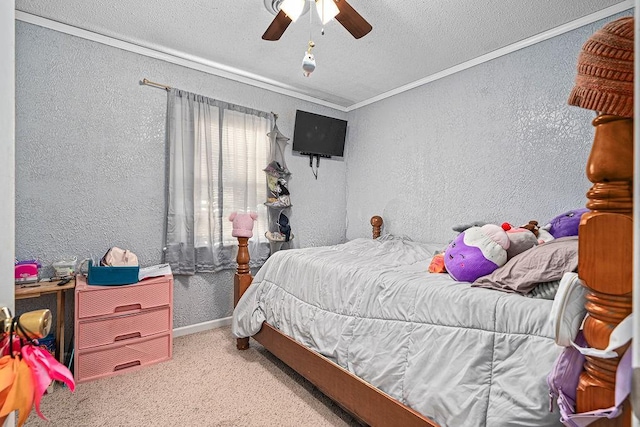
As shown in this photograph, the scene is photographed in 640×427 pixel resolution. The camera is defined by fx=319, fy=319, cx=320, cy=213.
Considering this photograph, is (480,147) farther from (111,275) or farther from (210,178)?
(111,275)

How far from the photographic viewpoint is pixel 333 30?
7.92ft

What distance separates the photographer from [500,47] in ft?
8.69

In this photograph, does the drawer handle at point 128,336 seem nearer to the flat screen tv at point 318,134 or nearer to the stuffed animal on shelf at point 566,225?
the flat screen tv at point 318,134

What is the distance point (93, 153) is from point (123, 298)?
1.16 meters

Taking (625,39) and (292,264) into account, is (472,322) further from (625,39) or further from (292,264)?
(292,264)

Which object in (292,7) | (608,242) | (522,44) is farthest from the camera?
(522,44)

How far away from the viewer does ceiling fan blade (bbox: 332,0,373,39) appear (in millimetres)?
1728

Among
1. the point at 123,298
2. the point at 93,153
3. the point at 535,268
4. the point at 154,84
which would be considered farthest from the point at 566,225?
the point at 93,153

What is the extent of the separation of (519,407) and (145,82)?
10.5 feet

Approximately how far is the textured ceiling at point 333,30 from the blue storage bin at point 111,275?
178 cm

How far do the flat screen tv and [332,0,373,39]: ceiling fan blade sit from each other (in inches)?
67.1

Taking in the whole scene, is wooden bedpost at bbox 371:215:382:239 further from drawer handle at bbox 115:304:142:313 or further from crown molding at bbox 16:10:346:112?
drawer handle at bbox 115:304:142:313

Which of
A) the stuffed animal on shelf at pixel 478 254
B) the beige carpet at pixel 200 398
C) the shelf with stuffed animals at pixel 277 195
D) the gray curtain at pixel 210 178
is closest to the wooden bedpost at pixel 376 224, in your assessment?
the shelf with stuffed animals at pixel 277 195

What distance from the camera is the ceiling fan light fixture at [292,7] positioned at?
174 centimetres
